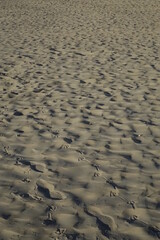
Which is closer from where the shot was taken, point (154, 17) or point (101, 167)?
point (101, 167)

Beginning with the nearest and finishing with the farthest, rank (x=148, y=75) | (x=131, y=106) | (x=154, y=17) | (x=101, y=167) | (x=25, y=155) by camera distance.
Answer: (x=101, y=167), (x=25, y=155), (x=131, y=106), (x=148, y=75), (x=154, y=17)

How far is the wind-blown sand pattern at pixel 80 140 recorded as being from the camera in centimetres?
319

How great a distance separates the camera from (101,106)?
5.69 metres

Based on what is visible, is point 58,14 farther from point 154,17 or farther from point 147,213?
point 147,213

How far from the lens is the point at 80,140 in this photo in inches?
182

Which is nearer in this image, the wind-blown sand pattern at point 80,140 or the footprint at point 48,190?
the wind-blown sand pattern at point 80,140

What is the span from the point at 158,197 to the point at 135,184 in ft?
1.03

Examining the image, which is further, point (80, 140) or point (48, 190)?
point (80, 140)

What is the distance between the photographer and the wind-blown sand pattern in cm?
319

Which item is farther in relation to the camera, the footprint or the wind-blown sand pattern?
the footprint

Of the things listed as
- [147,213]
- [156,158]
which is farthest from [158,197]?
[156,158]

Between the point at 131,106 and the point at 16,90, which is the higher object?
the point at 131,106

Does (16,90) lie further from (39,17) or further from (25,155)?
(39,17)

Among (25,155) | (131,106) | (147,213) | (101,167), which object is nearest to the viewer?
(147,213)
